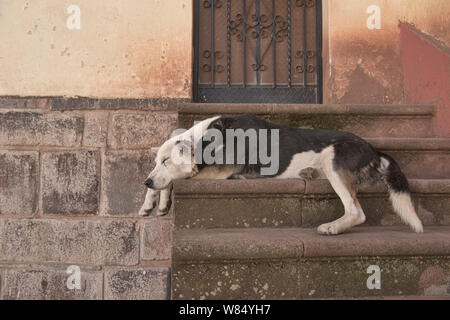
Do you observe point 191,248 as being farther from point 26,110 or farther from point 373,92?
point 373,92

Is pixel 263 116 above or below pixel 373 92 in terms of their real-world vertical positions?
below

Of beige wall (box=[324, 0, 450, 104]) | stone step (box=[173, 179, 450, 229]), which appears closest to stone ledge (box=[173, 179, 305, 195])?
stone step (box=[173, 179, 450, 229])

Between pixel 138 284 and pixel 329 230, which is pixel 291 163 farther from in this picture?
pixel 138 284

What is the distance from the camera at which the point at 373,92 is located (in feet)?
11.5

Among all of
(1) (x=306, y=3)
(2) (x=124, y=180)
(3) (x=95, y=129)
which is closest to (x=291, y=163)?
(2) (x=124, y=180)

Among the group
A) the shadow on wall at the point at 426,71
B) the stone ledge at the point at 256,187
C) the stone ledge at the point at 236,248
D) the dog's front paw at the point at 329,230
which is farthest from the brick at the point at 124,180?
the shadow on wall at the point at 426,71

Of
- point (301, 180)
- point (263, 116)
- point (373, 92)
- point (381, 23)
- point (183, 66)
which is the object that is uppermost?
point (381, 23)

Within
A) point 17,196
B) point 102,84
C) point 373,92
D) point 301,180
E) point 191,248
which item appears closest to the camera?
point 191,248

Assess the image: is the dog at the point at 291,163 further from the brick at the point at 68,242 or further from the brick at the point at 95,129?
the brick at the point at 95,129

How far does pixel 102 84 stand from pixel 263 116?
1475 mm

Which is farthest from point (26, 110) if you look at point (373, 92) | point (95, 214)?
point (373, 92)

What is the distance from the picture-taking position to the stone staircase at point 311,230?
1.80 m

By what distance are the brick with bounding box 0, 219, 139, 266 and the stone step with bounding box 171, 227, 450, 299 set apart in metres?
1.25

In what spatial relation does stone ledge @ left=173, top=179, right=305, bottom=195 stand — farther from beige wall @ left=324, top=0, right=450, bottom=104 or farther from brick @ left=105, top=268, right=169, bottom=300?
beige wall @ left=324, top=0, right=450, bottom=104
